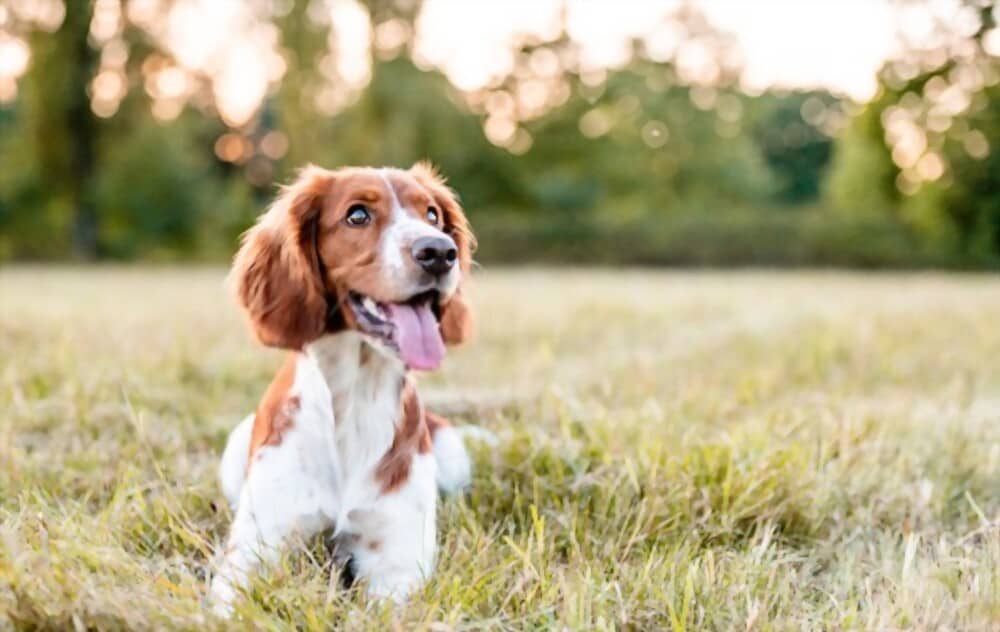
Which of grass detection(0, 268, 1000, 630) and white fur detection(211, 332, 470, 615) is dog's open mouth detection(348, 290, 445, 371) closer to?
white fur detection(211, 332, 470, 615)

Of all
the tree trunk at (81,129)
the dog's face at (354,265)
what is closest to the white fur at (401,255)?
the dog's face at (354,265)

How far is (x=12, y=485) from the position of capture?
3260 mm

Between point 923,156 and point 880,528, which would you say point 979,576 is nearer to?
point 880,528

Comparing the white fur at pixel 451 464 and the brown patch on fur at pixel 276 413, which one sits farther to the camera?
the white fur at pixel 451 464

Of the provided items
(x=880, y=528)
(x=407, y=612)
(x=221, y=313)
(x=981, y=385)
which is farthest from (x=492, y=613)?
(x=221, y=313)

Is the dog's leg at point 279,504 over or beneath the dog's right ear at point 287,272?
beneath

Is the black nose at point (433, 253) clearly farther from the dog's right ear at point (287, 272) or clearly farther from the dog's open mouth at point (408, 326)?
the dog's right ear at point (287, 272)

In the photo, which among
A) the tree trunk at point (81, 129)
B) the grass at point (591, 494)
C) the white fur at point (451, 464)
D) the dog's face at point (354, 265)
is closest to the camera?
the grass at point (591, 494)

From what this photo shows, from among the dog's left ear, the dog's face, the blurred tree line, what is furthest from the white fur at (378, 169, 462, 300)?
the blurred tree line

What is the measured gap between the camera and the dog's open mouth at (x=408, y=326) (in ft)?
8.98

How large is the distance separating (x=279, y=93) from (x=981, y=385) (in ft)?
78.1

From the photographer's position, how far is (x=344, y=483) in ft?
9.19

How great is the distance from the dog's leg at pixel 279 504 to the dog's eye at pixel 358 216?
0.66 meters

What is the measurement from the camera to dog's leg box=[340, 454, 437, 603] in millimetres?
2682
